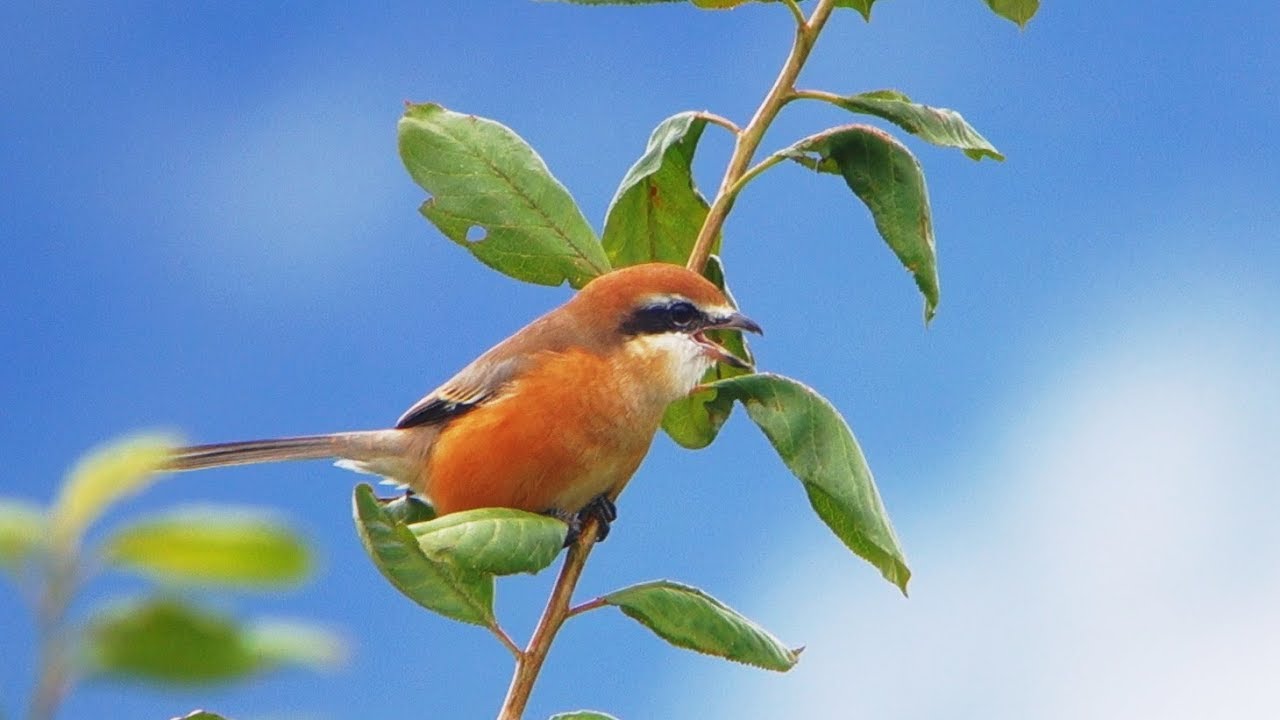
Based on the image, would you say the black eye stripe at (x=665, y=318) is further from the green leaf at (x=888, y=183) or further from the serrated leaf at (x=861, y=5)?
the serrated leaf at (x=861, y=5)

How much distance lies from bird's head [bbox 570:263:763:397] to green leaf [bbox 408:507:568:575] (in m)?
0.85

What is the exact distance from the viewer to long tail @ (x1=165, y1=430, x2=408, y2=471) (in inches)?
165

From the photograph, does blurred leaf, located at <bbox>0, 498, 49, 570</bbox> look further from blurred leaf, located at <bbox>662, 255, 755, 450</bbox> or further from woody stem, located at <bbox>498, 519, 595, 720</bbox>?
blurred leaf, located at <bbox>662, 255, 755, 450</bbox>

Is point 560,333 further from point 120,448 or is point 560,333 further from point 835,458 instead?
point 120,448

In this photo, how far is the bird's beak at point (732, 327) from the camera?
375 centimetres

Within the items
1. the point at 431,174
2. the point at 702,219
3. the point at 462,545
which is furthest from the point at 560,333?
the point at 462,545

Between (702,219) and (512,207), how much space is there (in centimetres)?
59

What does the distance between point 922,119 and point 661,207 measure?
2.42 feet

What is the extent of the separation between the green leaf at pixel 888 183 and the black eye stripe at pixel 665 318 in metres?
0.64

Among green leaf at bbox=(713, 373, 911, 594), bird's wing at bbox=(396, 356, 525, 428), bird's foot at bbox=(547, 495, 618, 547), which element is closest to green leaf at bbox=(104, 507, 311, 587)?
green leaf at bbox=(713, 373, 911, 594)

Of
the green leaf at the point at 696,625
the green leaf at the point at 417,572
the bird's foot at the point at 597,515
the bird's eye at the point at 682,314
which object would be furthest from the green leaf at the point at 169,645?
the bird's eye at the point at 682,314

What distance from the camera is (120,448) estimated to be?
0.64 meters

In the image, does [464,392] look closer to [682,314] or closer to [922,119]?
[682,314]

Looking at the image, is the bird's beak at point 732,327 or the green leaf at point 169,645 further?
the bird's beak at point 732,327
